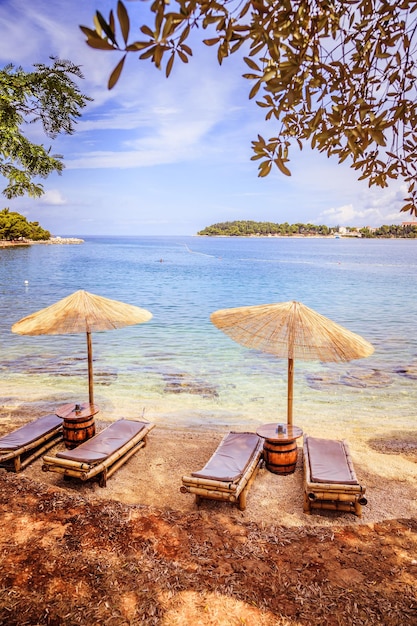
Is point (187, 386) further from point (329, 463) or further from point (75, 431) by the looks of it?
point (329, 463)

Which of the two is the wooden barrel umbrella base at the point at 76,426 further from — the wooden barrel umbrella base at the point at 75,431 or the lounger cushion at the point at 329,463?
the lounger cushion at the point at 329,463

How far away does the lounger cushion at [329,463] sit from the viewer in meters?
5.39

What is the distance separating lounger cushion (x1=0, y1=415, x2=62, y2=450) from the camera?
6.47m

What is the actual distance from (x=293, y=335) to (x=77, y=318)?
370 cm

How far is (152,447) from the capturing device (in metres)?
7.56

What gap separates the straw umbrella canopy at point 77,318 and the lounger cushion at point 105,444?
1348mm

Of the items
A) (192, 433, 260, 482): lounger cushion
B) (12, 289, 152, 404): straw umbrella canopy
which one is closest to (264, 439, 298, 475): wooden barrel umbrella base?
(192, 433, 260, 482): lounger cushion

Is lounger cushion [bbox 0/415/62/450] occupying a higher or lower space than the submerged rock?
higher

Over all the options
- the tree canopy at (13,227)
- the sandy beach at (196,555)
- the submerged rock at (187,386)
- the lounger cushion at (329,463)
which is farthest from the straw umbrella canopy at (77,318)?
the tree canopy at (13,227)

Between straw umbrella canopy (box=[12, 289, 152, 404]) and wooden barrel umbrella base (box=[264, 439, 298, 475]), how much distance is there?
325 centimetres

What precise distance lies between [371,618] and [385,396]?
8.13m

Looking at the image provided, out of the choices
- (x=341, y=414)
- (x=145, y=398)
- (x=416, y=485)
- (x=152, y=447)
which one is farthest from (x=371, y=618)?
(x=145, y=398)

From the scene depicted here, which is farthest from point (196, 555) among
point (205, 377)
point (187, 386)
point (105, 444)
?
point (205, 377)

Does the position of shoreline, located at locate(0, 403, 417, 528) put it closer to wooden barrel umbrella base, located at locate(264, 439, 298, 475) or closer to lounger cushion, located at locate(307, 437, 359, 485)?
wooden barrel umbrella base, located at locate(264, 439, 298, 475)
